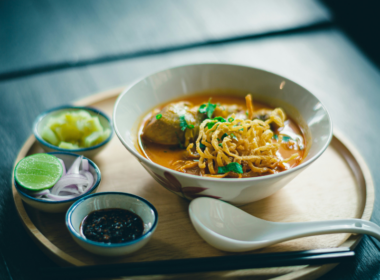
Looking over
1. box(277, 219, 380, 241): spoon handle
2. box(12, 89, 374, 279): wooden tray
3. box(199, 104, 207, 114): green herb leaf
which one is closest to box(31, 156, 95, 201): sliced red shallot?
box(12, 89, 374, 279): wooden tray

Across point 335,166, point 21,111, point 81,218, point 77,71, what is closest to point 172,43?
point 77,71

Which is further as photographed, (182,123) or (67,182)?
(182,123)

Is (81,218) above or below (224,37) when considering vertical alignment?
below

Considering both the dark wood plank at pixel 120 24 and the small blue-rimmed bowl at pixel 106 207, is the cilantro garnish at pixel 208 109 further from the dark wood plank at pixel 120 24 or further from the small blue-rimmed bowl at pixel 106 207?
the dark wood plank at pixel 120 24

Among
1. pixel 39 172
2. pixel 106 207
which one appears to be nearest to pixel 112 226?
pixel 106 207

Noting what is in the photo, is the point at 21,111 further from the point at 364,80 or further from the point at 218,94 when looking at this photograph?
the point at 364,80

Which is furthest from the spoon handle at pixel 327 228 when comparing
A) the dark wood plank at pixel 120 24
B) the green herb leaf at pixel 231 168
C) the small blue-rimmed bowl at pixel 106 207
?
the dark wood plank at pixel 120 24

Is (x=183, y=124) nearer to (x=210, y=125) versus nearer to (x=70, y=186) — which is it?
(x=210, y=125)
